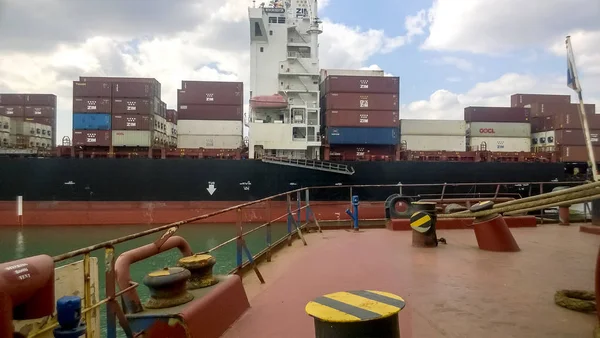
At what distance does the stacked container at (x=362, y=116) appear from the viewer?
22.2m

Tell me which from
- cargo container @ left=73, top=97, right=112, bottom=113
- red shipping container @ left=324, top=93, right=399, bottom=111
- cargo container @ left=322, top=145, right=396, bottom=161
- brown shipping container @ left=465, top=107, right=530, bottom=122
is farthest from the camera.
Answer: brown shipping container @ left=465, top=107, right=530, bottom=122

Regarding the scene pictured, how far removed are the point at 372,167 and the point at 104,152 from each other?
14.4m

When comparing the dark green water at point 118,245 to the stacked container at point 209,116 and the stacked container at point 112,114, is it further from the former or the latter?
the stacked container at point 209,116

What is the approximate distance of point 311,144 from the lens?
2181 cm

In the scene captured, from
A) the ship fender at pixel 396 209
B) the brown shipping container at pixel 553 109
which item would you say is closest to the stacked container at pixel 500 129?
the brown shipping container at pixel 553 109

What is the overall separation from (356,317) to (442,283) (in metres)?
2.69

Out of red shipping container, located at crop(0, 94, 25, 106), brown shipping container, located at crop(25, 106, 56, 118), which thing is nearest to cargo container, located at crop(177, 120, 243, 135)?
brown shipping container, located at crop(25, 106, 56, 118)

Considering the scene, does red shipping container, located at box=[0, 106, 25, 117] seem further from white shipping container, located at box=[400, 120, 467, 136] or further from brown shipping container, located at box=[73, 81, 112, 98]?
white shipping container, located at box=[400, 120, 467, 136]

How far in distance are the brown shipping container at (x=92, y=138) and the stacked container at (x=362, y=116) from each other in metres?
12.2

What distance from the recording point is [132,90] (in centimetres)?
2242

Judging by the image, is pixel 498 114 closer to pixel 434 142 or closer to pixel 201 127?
pixel 434 142

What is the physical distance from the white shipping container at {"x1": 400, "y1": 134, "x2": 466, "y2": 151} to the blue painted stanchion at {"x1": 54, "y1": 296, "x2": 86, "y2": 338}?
23476 mm

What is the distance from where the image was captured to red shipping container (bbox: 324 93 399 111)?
22.3m


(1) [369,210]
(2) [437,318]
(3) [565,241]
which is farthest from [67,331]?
(1) [369,210]
